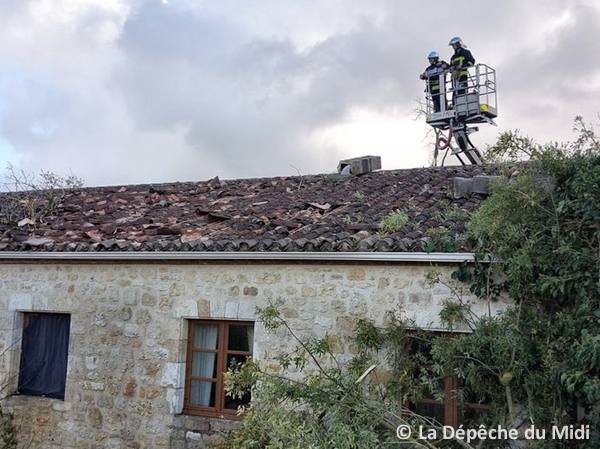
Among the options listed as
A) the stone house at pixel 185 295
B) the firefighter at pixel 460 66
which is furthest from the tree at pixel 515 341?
the firefighter at pixel 460 66

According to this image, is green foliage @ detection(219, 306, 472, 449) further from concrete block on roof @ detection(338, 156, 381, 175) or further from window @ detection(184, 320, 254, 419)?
concrete block on roof @ detection(338, 156, 381, 175)

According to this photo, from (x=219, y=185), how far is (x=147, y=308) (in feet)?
13.2

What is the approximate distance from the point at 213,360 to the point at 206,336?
31 cm

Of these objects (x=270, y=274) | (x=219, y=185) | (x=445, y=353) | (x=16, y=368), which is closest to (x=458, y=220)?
(x=445, y=353)

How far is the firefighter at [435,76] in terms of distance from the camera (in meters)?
14.4

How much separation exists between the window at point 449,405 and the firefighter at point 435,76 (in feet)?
31.0

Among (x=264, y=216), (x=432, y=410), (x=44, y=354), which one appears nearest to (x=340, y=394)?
(x=432, y=410)

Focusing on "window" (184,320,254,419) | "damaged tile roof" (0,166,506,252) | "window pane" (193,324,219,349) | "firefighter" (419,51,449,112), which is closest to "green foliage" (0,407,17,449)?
"damaged tile roof" (0,166,506,252)

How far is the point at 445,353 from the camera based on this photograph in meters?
5.72

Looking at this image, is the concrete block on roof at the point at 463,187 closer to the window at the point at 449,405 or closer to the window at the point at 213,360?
the window at the point at 449,405

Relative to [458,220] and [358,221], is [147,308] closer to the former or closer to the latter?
[358,221]

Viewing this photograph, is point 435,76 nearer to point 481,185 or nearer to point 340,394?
point 481,185

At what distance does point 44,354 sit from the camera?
8.41 m

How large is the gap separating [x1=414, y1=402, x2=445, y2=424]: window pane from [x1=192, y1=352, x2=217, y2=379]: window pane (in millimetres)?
2577
